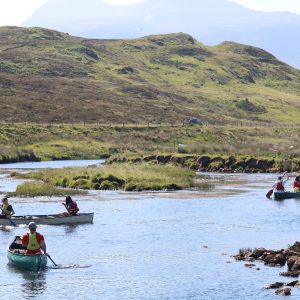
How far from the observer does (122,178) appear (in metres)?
81.2

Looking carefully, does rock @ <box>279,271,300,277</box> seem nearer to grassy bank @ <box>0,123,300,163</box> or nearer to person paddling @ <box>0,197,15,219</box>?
person paddling @ <box>0,197,15,219</box>

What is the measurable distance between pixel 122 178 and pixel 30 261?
40.4 meters

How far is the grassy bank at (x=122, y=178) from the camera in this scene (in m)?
78.6

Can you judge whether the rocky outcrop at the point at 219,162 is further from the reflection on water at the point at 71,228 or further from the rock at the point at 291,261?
the rock at the point at 291,261

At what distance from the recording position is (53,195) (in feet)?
237

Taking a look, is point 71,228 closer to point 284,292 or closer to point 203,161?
point 284,292

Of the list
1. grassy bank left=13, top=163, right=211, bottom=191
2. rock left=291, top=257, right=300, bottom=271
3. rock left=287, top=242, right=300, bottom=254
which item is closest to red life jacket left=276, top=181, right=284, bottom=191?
grassy bank left=13, top=163, right=211, bottom=191

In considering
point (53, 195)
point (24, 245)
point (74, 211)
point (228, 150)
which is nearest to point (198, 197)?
point (53, 195)

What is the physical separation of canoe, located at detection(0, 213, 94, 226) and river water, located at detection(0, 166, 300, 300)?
63 cm

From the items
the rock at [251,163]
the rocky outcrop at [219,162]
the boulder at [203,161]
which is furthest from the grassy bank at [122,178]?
the boulder at [203,161]

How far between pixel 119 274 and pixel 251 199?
31.7 m

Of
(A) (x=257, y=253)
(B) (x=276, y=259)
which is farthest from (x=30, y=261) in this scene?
(B) (x=276, y=259)

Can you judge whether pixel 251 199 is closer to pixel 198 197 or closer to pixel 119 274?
pixel 198 197

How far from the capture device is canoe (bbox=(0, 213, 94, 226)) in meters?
54.2
